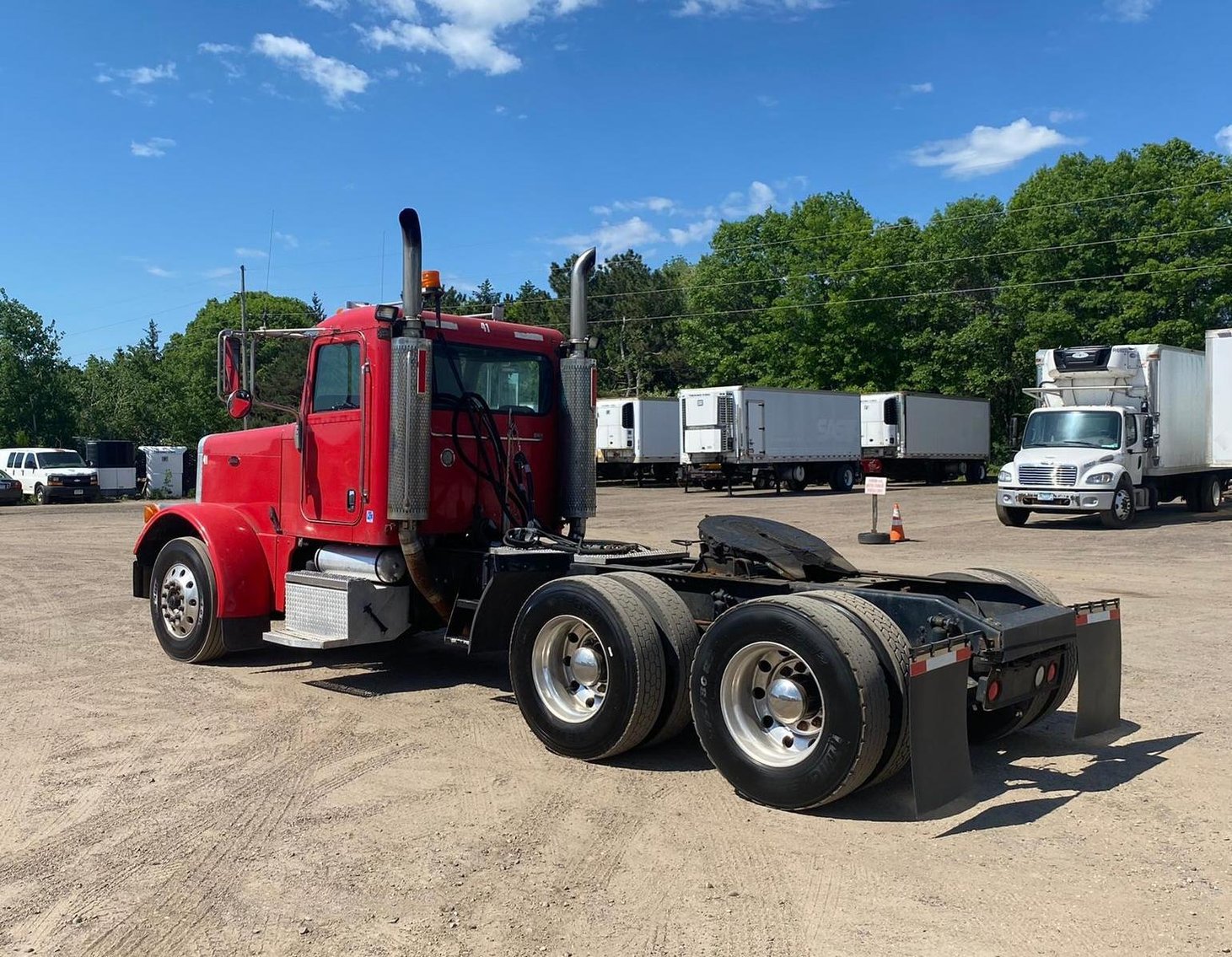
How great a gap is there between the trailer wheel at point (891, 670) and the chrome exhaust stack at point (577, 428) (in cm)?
369

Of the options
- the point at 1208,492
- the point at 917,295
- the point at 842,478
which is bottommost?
the point at 1208,492

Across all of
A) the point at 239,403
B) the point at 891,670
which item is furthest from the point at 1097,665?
the point at 239,403

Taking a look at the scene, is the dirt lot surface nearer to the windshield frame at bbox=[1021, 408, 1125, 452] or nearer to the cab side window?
the cab side window

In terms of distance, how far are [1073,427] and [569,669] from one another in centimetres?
1848

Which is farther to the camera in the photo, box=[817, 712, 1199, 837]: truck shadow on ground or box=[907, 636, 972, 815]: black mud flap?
box=[817, 712, 1199, 837]: truck shadow on ground

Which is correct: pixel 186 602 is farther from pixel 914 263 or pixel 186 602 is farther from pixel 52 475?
pixel 914 263

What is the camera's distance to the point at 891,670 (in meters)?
4.87

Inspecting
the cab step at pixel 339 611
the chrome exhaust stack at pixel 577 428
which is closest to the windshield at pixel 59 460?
the cab step at pixel 339 611

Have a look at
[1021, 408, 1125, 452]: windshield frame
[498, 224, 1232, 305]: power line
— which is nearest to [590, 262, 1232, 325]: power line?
[498, 224, 1232, 305]: power line

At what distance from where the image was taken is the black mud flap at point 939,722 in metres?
4.71

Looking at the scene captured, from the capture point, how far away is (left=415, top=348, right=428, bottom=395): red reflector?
727 centimetres

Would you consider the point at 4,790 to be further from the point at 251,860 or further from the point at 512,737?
the point at 512,737

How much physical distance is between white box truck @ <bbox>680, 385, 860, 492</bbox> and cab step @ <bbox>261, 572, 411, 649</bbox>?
1098 inches

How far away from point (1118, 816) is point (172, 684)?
20.8 ft
